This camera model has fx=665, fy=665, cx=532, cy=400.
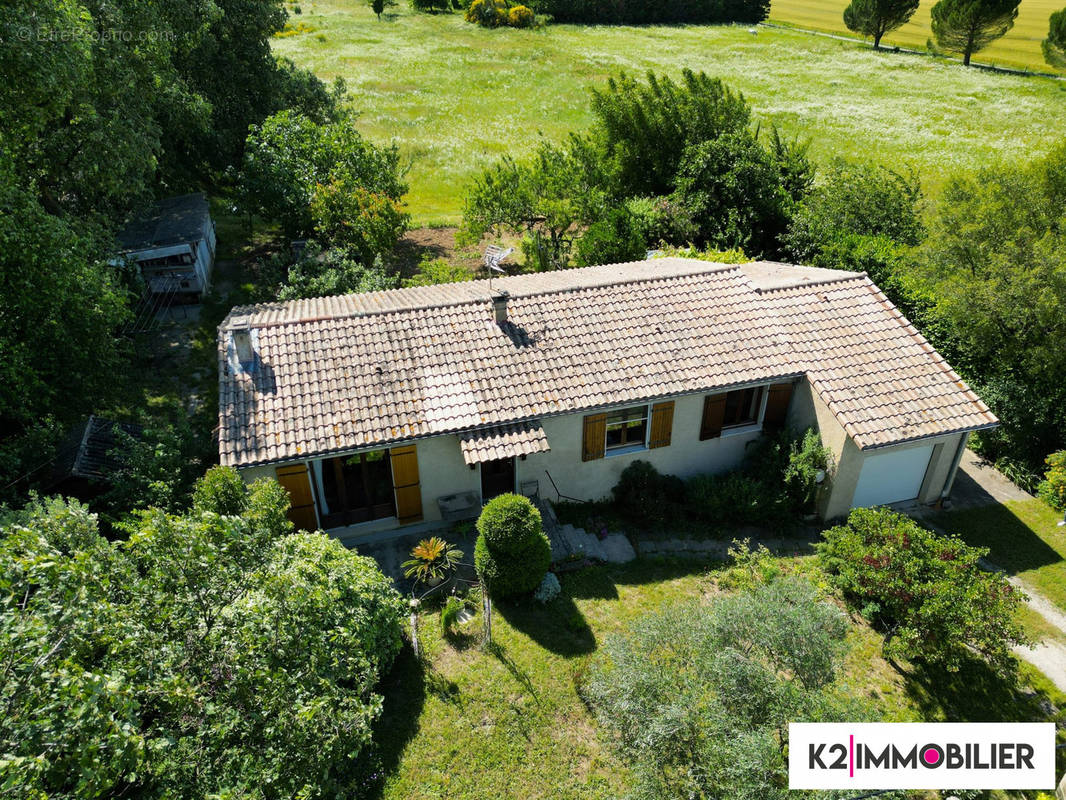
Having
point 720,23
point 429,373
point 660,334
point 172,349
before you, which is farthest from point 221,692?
point 720,23

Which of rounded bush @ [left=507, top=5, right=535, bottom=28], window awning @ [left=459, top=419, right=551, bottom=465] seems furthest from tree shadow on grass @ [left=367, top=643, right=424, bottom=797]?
rounded bush @ [left=507, top=5, right=535, bottom=28]

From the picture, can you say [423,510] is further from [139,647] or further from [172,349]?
[172,349]

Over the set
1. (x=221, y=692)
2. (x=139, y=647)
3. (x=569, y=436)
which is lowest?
(x=569, y=436)

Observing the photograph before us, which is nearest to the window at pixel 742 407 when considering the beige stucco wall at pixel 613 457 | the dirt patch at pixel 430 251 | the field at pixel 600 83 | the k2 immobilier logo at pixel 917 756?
the beige stucco wall at pixel 613 457

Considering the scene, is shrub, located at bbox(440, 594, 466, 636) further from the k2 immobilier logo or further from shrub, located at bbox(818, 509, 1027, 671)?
shrub, located at bbox(818, 509, 1027, 671)

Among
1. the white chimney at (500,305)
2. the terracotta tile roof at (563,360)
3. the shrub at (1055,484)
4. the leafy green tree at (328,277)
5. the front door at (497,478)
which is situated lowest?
the shrub at (1055,484)

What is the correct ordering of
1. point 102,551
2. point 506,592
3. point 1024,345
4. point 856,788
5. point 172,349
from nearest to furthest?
point 856,788
point 102,551
point 506,592
point 1024,345
point 172,349

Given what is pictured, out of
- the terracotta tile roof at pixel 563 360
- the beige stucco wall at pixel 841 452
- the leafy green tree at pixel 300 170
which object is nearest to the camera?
the terracotta tile roof at pixel 563 360

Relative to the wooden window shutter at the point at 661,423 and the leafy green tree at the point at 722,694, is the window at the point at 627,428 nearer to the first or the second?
the wooden window shutter at the point at 661,423
